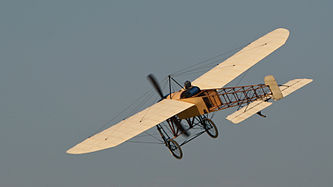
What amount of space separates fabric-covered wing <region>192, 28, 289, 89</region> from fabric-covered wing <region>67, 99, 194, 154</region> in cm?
280

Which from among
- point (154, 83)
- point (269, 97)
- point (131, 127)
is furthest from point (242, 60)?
point (131, 127)

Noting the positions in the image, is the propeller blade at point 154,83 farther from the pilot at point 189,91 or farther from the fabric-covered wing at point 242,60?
the fabric-covered wing at point 242,60

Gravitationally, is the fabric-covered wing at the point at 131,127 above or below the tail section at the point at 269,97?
above

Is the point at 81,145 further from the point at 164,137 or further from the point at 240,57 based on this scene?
the point at 240,57

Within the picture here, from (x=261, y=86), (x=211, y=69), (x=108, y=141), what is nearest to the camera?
(x=108, y=141)

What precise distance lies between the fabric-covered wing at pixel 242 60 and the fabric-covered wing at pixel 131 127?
2796 millimetres

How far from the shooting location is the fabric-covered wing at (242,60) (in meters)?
47.2

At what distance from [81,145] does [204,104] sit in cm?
722

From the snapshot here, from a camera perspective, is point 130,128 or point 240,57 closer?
point 130,128

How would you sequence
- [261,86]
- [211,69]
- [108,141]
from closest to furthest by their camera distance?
1. [108,141]
2. [261,86]
3. [211,69]

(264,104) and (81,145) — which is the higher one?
(81,145)

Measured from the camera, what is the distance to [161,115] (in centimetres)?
4406

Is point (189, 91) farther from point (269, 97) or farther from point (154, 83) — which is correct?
point (269, 97)

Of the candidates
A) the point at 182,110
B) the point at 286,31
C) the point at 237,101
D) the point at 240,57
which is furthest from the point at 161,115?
the point at 286,31
